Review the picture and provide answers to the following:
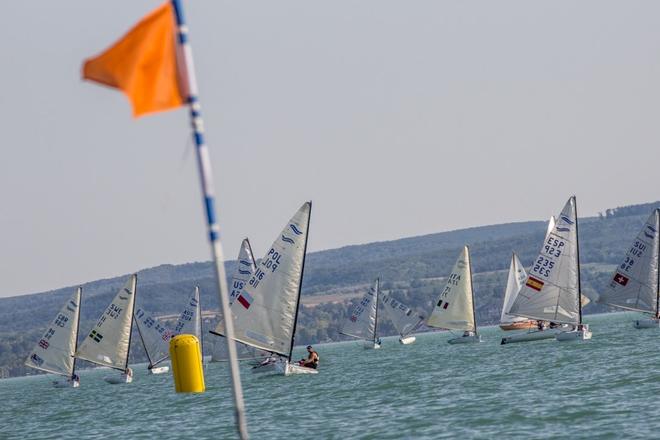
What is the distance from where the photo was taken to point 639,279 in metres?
71.8

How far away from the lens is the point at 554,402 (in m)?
34.6

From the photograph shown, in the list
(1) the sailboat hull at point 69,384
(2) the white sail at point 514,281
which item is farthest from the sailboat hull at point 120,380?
(2) the white sail at point 514,281

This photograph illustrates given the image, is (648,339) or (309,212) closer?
(309,212)

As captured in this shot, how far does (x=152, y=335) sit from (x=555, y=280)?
3564 centimetres

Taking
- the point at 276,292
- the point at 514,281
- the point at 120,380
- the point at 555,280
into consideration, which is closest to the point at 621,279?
the point at 555,280

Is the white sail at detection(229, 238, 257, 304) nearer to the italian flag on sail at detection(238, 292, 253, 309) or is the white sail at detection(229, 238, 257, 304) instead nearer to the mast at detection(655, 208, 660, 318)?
the italian flag on sail at detection(238, 292, 253, 309)

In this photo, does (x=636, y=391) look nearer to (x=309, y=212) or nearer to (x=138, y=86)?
(x=309, y=212)

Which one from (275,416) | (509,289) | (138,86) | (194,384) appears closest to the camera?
(138,86)

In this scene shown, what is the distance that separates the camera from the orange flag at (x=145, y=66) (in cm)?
1576

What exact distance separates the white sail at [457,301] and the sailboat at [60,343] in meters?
22.9

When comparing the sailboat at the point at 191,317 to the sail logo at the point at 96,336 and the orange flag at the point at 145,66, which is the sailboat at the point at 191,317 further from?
the orange flag at the point at 145,66

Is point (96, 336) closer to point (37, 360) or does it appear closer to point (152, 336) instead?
point (37, 360)

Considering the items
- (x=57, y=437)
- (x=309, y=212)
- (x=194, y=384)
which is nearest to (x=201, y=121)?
(x=194, y=384)

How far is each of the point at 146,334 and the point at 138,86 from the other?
77159 millimetres
